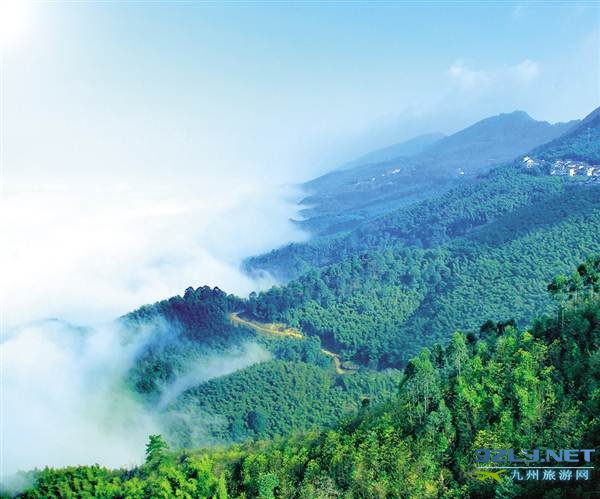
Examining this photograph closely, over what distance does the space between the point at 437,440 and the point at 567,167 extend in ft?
297

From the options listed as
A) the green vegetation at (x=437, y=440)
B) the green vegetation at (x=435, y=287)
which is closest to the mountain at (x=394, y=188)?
the green vegetation at (x=435, y=287)

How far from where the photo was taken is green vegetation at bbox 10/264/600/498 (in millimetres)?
19344

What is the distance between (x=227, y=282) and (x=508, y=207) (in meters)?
54.1

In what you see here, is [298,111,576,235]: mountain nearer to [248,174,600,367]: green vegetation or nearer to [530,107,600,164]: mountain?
[530,107,600,164]: mountain

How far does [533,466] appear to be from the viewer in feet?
60.1

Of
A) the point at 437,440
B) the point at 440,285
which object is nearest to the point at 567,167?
the point at 440,285

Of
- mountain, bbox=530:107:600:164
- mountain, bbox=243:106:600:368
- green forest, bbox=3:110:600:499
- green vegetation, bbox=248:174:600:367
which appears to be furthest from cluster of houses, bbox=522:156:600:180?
green vegetation, bbox=248:174:600:367

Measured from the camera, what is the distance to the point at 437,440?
68.4ft

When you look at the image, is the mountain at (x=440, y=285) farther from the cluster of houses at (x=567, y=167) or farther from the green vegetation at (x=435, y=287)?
the cluster of houses at (x=567, y=167)

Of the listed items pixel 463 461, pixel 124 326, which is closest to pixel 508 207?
pixel 124 326

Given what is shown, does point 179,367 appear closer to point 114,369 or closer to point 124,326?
point 114,369

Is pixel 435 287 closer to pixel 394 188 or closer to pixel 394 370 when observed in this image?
pixel 394 370

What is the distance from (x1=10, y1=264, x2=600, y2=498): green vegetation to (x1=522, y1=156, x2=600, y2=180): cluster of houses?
7596 centimetres

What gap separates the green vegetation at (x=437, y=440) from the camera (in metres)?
19.3
